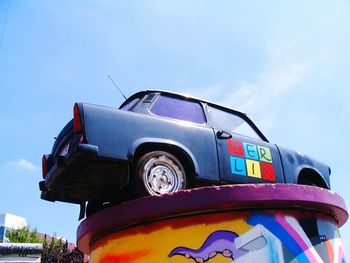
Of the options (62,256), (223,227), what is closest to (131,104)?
(223,227)

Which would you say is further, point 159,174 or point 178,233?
point 159,174

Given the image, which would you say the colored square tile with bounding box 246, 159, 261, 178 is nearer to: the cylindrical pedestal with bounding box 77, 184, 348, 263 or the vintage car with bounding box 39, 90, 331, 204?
the vintage car with bounding box 39, 90, 331, 204

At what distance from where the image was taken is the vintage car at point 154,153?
4094 millimetres

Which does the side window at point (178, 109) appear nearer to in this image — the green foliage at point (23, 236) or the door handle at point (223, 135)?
the door handle at point (223, 135)

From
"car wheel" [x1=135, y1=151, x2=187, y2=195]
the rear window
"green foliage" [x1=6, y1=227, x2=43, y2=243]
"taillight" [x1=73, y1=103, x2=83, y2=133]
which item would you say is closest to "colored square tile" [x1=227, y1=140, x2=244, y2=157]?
"car wheel" [x1=135, y1=151, x2=187, y2=195]

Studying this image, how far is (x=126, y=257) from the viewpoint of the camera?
3309mm

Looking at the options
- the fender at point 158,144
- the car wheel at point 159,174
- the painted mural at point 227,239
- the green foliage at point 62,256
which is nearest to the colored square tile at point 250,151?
the fender at point 158,144

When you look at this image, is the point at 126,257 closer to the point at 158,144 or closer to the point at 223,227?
the point at 223,227

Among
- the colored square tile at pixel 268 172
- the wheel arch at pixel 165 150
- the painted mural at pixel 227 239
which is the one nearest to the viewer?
the painted mural at pixel 227 239

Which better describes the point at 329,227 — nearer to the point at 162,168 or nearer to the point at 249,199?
the point at 249,199

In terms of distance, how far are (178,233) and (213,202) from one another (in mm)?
336

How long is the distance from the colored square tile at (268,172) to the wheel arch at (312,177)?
2.41 ft

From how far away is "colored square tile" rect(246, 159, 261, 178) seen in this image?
5.00m

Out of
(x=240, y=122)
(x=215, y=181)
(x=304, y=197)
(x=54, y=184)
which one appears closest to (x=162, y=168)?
(x=215, y=181)
